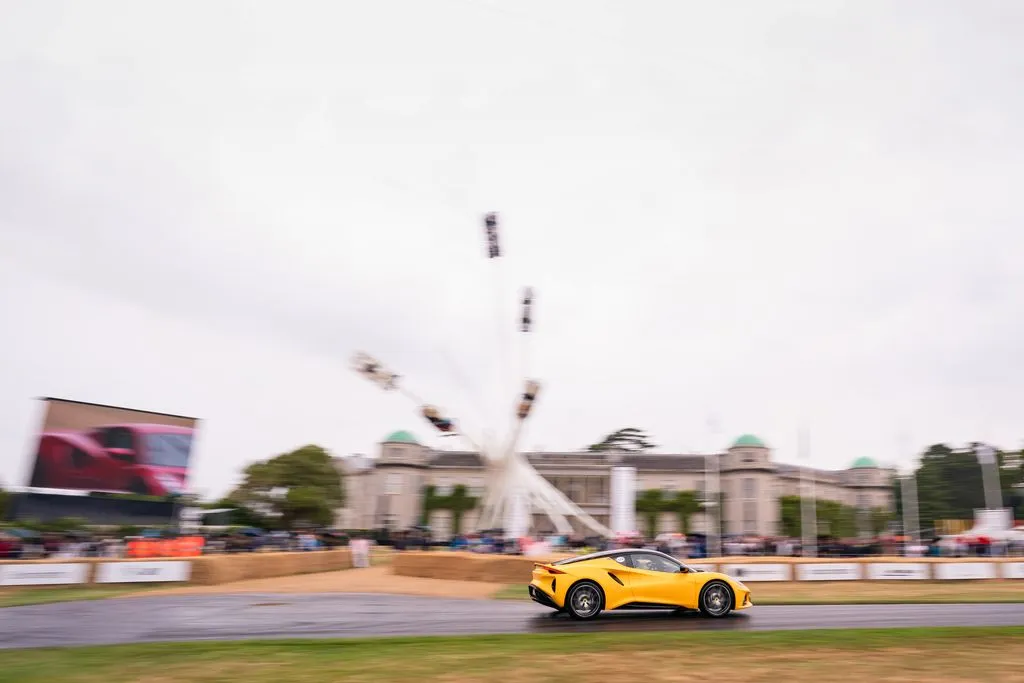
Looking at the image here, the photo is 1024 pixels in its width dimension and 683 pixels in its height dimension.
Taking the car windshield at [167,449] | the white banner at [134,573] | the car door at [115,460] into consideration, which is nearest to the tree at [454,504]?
the car windshield at [167,449]

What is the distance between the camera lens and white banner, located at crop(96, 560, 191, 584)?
2391 cm

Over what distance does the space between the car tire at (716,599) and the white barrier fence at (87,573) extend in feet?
58.5

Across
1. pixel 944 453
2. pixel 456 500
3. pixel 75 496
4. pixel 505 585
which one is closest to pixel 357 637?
pixel 505 585

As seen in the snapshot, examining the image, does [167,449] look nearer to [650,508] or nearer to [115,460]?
[115,460]

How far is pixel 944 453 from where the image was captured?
97.6 m

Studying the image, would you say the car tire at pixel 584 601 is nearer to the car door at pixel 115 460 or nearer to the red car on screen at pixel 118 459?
the red car on screen at pixel 118 459

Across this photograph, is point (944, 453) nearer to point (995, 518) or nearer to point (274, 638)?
point (995, 518)

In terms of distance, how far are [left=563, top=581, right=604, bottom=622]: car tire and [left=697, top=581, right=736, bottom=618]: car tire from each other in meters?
1.93

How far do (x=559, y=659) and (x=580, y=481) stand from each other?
3551 inches

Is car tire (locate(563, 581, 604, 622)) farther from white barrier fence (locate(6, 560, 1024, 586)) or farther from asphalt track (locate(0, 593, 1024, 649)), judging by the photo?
white barrier fence (locate(6, 560, 1024, 586))

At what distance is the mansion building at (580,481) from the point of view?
94062 mm

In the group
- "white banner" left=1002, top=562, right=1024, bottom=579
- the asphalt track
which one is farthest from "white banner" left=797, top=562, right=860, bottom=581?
the asphalt track

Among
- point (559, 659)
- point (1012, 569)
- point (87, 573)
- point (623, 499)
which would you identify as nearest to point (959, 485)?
point (623, 499)

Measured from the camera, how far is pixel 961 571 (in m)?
28.1
